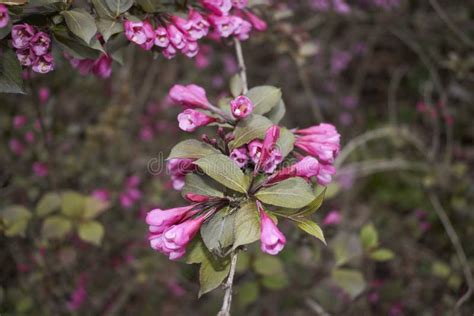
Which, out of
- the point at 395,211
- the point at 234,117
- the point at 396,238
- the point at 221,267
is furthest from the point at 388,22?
the point at 221,267

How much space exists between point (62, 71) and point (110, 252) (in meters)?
1.15

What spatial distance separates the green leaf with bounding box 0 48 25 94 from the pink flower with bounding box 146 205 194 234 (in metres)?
0.44

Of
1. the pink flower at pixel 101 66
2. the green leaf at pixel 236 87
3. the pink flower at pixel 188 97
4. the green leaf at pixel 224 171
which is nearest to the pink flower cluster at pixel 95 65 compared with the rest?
the pink flower at pixel 101 66

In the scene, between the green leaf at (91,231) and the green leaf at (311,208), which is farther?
the green leaf at (91,231)

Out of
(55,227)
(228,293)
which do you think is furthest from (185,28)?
(55,227)

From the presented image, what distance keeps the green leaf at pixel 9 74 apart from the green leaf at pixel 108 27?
0.22 meters

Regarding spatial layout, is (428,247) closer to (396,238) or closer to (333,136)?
(396,238)

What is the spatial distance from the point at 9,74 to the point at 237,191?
0.63 metres

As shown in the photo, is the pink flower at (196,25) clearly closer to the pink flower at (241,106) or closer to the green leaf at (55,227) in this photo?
the pink flower at (241,106)

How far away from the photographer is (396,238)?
3279 millimetres

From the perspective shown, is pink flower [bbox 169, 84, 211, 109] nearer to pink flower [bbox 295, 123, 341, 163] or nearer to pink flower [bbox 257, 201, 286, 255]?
pink flower [bbox 295, 123, 341, 163]

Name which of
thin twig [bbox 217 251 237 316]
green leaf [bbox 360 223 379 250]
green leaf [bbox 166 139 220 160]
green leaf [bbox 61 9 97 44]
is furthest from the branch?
green leaf [bbox 360 223 379 250]

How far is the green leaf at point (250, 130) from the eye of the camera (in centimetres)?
124

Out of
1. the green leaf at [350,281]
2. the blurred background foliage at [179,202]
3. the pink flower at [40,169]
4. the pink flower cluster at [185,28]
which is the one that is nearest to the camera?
the pink flower cluster at [185,28]
